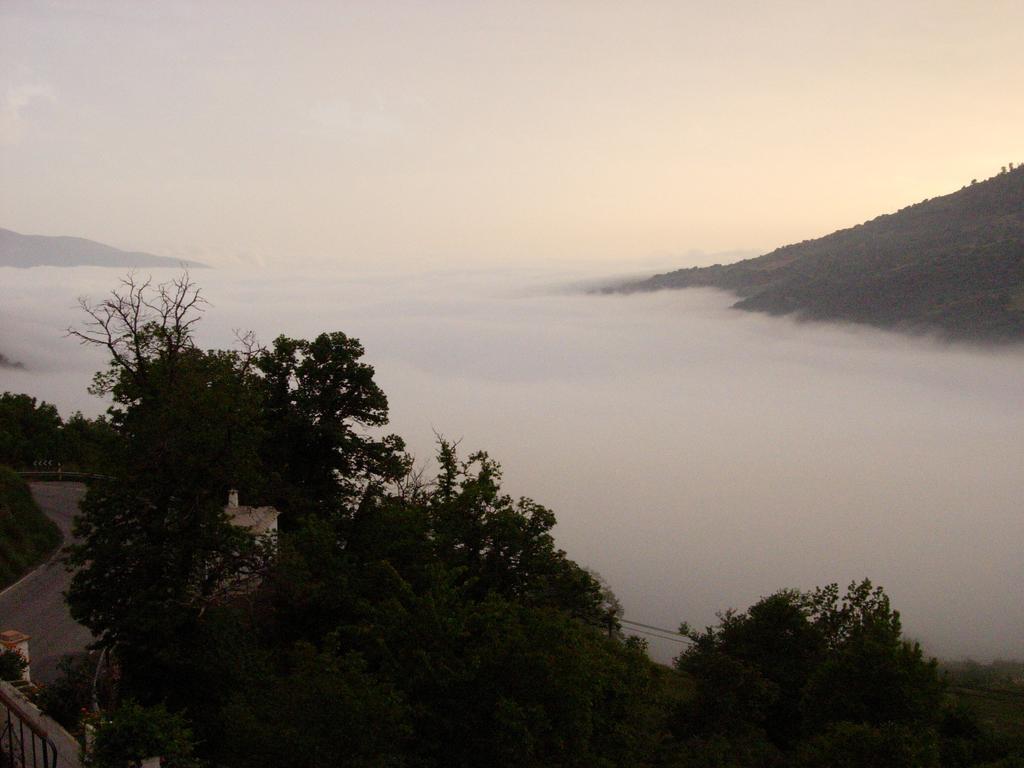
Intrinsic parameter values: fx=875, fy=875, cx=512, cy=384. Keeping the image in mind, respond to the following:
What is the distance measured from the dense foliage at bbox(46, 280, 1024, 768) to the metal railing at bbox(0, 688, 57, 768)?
120cm

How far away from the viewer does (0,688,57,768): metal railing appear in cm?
1103

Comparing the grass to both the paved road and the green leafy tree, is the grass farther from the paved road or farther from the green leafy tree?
the green leafy tree

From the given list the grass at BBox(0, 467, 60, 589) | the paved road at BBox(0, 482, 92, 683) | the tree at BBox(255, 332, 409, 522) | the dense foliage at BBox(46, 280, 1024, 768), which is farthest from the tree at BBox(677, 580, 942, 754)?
the grass at BBox(0, 467, 60, 589)

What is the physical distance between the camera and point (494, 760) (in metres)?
14.9

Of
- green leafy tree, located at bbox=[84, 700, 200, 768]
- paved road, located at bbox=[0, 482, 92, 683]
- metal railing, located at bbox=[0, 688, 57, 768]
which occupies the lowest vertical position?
paved road, located at bbox=[0, 482, 92, 683]

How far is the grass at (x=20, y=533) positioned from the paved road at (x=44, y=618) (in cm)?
58

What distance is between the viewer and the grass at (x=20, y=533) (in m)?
29.4

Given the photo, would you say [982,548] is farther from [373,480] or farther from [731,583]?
[373,480]

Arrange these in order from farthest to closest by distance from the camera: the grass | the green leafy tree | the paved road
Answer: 1. the grass
2. the paved road
3. the green leafy tree

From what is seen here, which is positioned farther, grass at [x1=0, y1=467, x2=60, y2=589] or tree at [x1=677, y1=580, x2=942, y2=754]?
grass at [x1=0, y1=467, x2=60, y2=589]

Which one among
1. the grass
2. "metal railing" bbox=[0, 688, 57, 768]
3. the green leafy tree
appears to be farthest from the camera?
the grass

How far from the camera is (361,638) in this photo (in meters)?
18.0

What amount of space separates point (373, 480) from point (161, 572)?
13.1 metres

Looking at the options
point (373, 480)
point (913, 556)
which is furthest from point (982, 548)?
point (373, 480)
